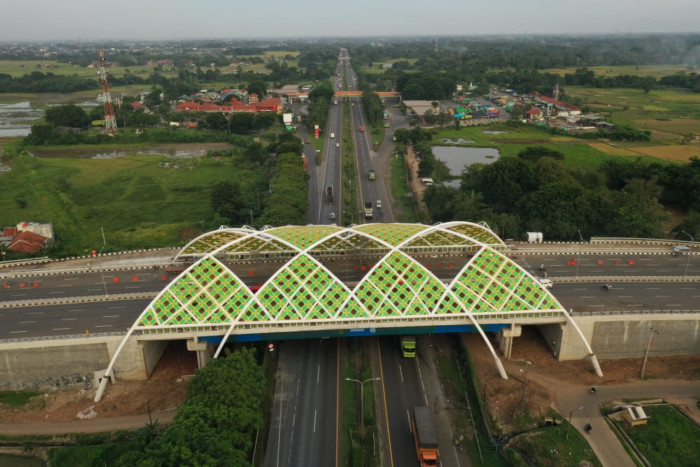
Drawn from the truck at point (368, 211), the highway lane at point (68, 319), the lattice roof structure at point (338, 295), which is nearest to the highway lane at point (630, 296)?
the lattice roof structure at point (338, 295)

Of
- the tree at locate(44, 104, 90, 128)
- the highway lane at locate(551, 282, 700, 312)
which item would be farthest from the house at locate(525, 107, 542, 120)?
the tree at locate(44, 104, 90, 128)

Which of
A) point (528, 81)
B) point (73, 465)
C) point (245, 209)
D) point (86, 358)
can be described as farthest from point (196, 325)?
point (528, 81)

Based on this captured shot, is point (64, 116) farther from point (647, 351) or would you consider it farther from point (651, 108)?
point (651, 108)

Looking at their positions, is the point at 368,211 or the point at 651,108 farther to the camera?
the point at 651,108

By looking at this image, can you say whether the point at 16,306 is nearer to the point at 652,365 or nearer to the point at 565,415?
the point at 565,415

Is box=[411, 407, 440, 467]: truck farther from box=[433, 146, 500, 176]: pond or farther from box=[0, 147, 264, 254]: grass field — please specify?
box=[433, 146, 500, 176]: pond

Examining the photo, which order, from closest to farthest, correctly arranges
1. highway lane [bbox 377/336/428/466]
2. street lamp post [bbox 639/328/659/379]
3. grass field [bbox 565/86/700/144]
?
highway lane [bbox 377/336/428/466]
street lamp post [bbox 639/328/659/379]
grass field [bbox 565/86/700/144]

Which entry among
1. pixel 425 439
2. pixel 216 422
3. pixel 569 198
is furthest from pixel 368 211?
pixel 216 422
